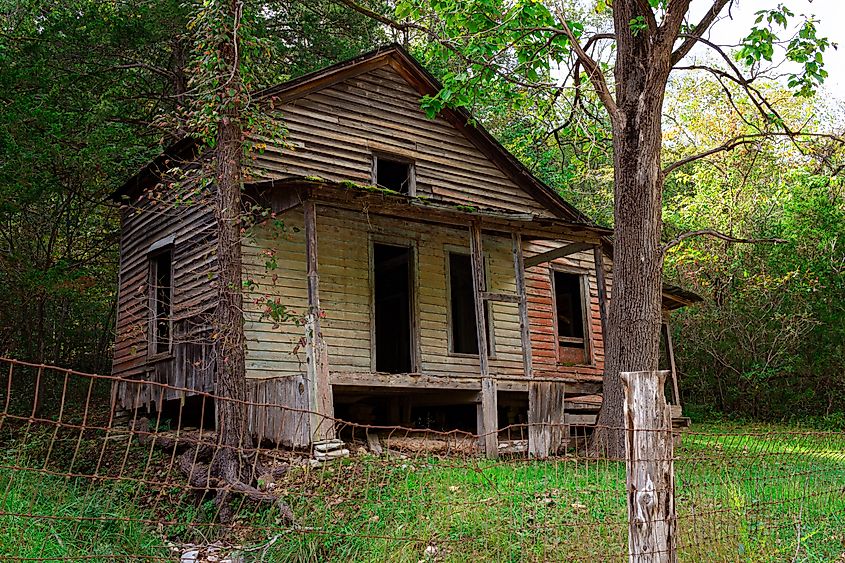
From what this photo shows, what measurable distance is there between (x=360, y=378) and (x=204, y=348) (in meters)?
3.01

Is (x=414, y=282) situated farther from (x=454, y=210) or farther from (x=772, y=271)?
(x=772, y=271)

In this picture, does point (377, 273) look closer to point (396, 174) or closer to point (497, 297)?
point (396, 174)

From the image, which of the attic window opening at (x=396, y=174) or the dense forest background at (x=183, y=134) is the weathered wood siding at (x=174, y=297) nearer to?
the dense forest background at (x=183, y=134)

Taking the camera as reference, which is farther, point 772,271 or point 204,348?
point 772,271

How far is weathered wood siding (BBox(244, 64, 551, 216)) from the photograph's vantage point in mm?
15148

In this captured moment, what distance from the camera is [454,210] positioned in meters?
13.4

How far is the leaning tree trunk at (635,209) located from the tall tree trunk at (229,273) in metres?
5.38

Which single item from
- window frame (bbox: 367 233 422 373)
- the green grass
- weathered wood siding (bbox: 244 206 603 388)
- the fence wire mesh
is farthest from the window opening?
the green grass

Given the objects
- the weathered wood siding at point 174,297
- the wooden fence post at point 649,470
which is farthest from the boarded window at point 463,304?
the wooden fence post at point 649,470

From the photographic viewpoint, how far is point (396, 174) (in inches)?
665

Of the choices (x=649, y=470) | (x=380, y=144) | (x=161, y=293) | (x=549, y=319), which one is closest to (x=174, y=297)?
(x=161, y=293)

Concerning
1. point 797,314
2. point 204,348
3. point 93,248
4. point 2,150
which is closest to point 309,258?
point 204,348

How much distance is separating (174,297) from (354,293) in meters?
3.51

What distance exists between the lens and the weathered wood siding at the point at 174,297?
14.0 metres
